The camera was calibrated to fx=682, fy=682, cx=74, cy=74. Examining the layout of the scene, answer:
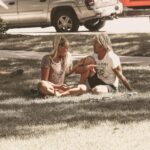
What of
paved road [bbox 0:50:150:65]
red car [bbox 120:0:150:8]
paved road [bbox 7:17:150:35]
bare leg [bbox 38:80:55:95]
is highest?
red car [bbox 120:0:150:8]

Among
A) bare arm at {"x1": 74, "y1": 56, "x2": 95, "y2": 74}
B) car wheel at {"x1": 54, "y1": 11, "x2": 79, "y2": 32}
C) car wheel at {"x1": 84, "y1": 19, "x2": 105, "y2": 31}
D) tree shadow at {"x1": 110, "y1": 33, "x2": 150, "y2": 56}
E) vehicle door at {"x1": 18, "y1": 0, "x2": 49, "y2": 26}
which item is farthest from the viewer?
car wheel at {"x1": 84, "y1": 19, "x2": 105, "y2": 31}

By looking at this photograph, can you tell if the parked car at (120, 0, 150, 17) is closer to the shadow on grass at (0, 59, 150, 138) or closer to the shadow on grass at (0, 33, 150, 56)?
the shadow on grass at (0, 33, 150, 56)

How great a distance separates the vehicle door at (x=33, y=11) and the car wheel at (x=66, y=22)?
0.50 metres

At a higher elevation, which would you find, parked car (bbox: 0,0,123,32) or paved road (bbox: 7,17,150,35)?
parked car (bbox: 0,0,123,32)

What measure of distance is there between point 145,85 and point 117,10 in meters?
9.72

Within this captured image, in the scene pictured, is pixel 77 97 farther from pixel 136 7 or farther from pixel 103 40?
pixel 136 7

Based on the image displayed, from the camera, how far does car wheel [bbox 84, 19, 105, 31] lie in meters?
19.8

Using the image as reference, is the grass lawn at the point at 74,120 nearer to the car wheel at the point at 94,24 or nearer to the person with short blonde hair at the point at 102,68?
the person with short blonde hair at the point at 102,68

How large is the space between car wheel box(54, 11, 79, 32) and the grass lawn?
7.71 metres

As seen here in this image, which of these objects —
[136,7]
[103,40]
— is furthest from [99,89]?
[136,7]

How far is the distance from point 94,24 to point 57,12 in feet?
5.75

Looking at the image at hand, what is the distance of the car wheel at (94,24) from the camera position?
1977 centimetres

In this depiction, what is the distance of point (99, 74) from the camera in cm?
924

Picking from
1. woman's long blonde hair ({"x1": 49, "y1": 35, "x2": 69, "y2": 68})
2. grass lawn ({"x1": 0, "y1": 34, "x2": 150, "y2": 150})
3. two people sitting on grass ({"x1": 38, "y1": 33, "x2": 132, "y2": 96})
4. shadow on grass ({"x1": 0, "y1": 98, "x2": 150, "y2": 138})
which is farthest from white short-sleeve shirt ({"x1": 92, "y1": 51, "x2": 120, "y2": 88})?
shadow on grass ({"x1": 0, "y1": 98, "x2": 150, "y2": 138})
